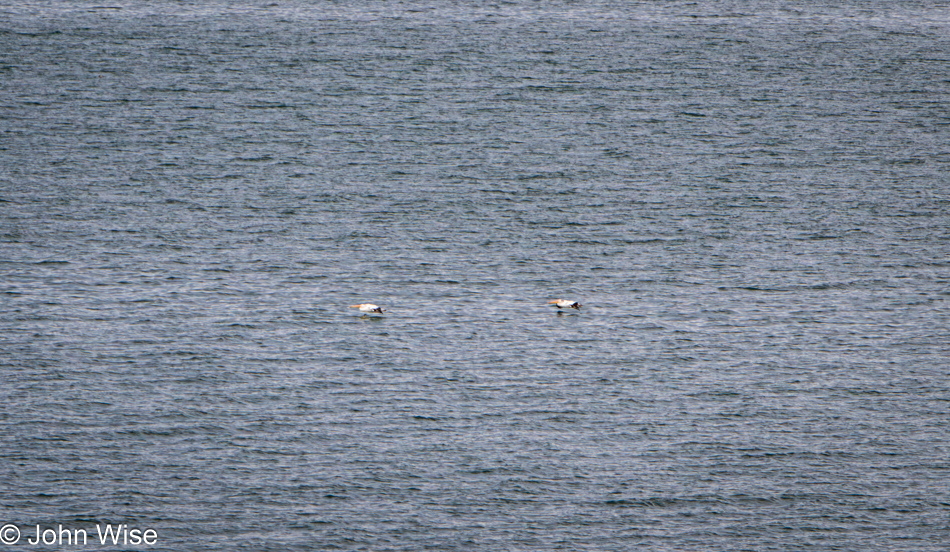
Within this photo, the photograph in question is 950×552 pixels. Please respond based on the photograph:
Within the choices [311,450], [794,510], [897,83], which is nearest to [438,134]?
[897,83]

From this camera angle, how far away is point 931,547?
74.7 meters

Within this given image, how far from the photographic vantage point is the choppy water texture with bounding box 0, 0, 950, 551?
7950 centimetres

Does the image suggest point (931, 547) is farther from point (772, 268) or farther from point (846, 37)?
point (846, 37)
